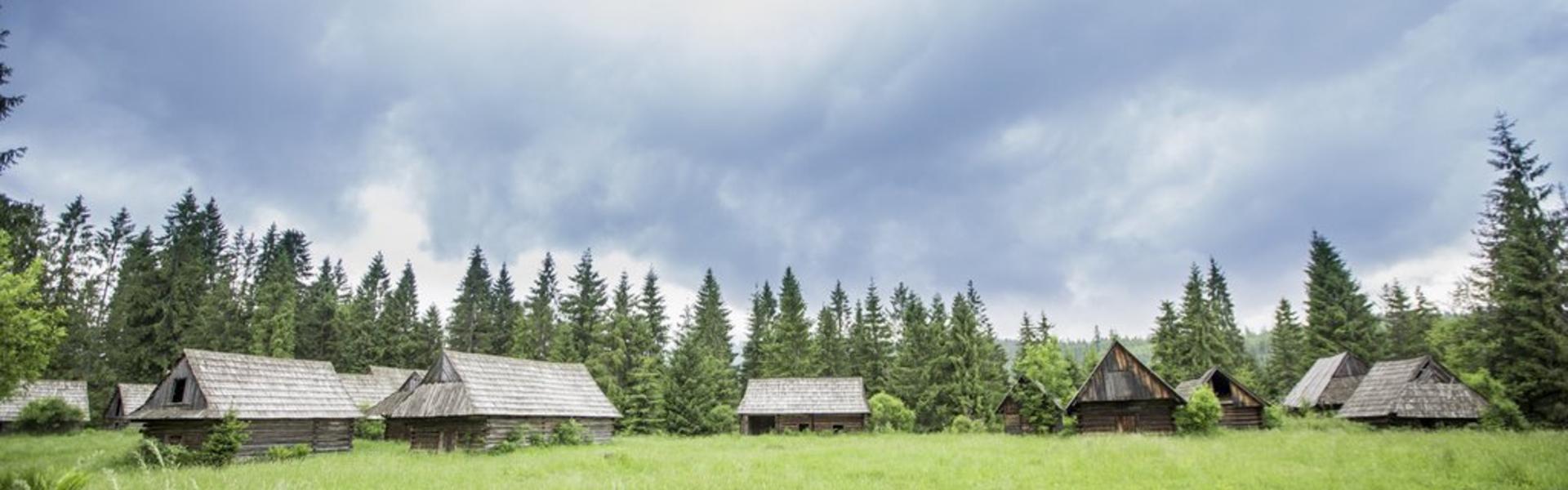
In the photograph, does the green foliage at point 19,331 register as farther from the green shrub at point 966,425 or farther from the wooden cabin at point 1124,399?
the green shrub at point 966,425

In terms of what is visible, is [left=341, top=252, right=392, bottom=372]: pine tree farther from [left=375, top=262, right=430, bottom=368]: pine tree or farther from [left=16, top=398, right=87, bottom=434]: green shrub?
[left=16, top=398, right=87, bottom=434]: green shrub

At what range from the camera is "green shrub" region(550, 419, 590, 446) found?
36513 mm

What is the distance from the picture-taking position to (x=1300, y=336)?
59500 millimetres

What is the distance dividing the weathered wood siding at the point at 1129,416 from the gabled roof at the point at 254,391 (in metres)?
36.1

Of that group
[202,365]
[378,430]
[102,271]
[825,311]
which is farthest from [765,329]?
[102,271]

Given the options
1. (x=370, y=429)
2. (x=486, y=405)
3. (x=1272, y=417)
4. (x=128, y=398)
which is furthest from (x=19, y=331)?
(x=1272, y=417)

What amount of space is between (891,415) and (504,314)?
43.9 metres

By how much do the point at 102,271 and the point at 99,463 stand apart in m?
48.3

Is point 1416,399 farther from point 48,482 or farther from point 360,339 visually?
point 360,339

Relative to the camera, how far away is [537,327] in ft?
216

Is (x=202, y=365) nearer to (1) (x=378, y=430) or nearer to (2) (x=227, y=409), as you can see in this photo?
(2) (x=227, y=409)

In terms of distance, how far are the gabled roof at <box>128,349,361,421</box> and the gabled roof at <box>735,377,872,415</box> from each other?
25.2 metres

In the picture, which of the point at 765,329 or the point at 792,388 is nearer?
the point at 792,388

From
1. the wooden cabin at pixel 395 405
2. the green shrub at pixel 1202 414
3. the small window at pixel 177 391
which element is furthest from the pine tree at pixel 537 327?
the green shrub at pixel 1202 414
